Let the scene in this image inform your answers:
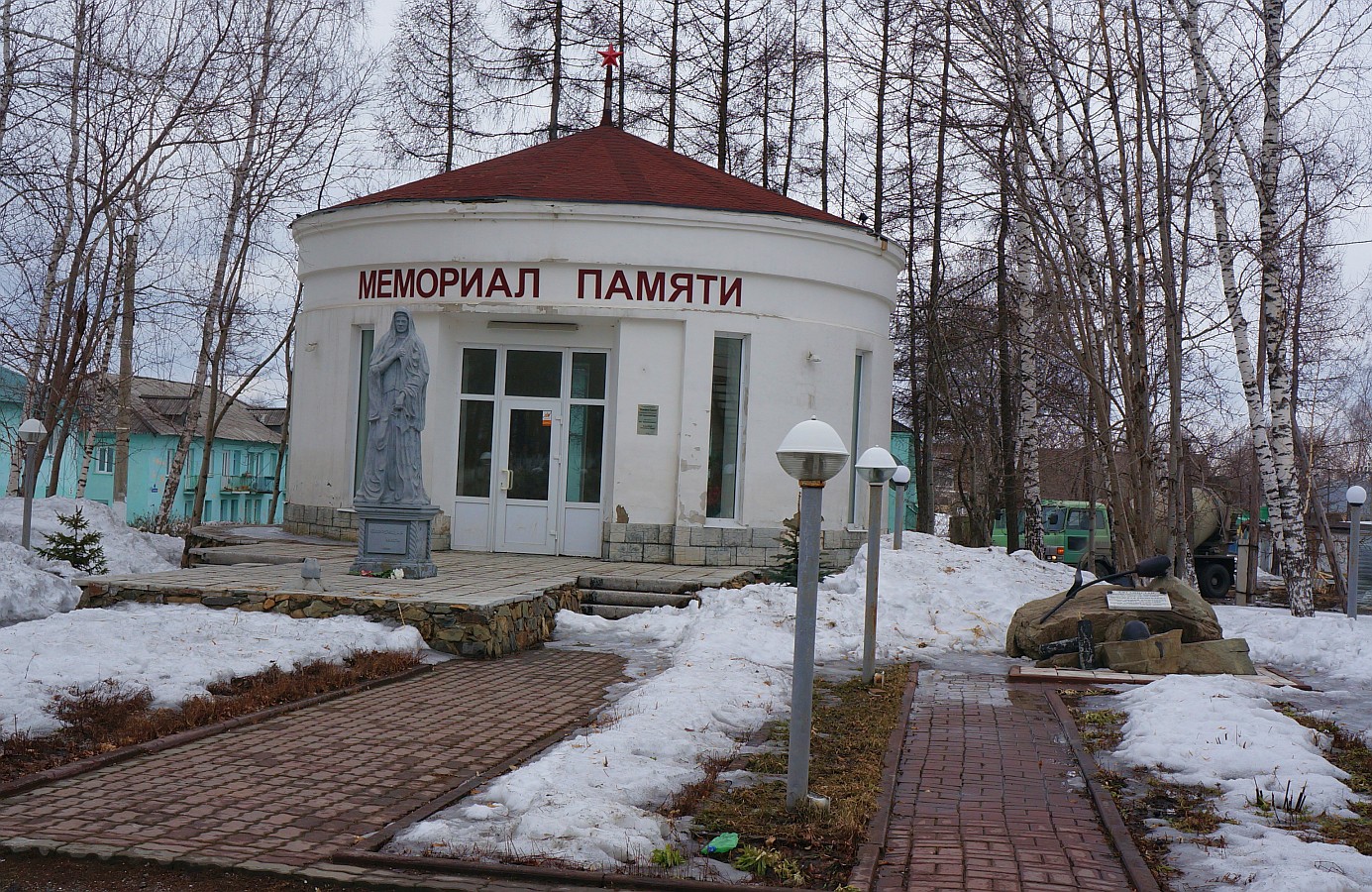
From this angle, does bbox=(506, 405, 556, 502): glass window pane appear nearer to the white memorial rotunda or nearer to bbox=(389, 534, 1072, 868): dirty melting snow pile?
the white memorial rotunda

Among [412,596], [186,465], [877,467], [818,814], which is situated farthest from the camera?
[186,465]

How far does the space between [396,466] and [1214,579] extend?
916 inches

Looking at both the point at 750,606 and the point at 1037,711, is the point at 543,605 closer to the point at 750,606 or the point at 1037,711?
the point at 750,606

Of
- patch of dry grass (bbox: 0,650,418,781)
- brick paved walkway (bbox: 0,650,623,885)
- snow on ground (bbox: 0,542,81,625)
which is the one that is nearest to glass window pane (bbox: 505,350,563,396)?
snow on ground (bbox: 0,542,81,625)

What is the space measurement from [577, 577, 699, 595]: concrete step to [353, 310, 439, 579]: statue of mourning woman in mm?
1993

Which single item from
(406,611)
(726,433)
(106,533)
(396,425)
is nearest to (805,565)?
(406,611)

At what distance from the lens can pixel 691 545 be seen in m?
16.8

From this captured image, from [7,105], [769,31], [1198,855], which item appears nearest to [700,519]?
[7,105]

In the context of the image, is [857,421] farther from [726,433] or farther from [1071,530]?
[1071,530]

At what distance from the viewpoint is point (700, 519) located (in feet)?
55.4

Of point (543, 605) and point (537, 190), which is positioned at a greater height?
point (537, 190)

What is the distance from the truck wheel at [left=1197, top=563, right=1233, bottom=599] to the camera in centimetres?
2998

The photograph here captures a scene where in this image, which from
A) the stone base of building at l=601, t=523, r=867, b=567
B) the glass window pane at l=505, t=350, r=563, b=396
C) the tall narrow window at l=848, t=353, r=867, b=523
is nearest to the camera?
the stone base of building at l=601, t=523, r=867, b=567

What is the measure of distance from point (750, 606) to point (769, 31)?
752 inches
